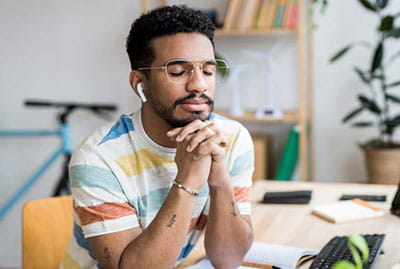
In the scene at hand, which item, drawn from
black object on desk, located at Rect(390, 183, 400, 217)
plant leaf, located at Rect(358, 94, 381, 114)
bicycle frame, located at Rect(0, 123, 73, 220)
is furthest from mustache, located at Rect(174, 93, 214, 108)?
bicycle frame, located at Rect(0, 123, 73, 220)

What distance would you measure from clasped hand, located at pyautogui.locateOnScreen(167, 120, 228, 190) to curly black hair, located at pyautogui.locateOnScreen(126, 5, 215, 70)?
0.65 ft

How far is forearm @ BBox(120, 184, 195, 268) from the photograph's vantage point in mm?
1225

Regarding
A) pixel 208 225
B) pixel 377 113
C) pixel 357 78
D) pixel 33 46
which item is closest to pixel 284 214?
pixel 208 225

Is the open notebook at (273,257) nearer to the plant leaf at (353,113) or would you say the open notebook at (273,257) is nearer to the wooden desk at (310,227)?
the wooden desk at (310,227)

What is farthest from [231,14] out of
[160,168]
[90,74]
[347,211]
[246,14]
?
[160,168]

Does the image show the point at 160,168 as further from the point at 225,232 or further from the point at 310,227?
the point at 310,227

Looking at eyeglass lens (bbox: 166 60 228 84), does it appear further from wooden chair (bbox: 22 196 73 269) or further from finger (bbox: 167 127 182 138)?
wooden chair (bbox: 22 196 73 269)

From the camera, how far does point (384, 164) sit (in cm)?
297

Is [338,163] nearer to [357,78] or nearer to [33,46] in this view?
[357,78]

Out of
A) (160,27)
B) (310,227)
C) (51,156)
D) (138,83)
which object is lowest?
(51,156)

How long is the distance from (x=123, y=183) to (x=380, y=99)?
7.70 ft

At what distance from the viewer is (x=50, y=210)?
163 centimetres

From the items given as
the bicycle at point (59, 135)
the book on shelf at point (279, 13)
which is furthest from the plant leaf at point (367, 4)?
the bicycle at point (59, 135)

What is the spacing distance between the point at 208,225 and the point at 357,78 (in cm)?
219
